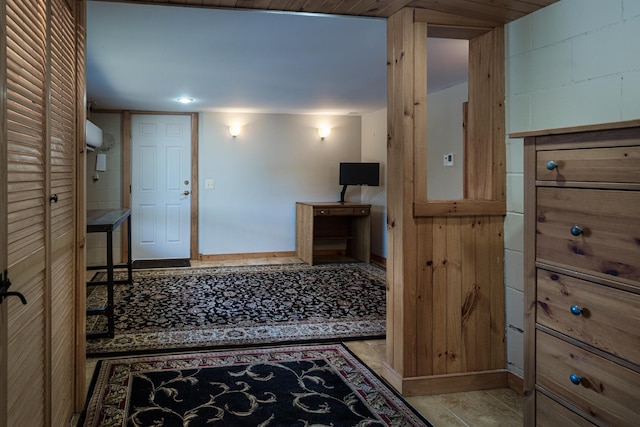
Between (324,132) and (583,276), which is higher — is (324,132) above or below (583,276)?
above

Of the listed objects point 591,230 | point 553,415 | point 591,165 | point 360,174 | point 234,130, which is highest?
point 234,130

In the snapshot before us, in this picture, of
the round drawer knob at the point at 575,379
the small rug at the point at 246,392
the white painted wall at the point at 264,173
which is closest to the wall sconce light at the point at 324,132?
the white painted wall at the point at 264,173

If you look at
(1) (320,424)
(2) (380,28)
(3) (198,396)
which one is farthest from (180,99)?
(1) (320,424)

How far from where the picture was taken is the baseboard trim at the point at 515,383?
7.80 ft

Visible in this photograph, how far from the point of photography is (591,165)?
1.31 metres

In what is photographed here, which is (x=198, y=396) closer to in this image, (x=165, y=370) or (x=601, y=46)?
(x=165, y=370)

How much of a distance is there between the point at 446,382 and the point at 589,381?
1108mm

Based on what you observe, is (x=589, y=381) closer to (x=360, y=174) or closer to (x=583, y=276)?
(x=583, y=276)

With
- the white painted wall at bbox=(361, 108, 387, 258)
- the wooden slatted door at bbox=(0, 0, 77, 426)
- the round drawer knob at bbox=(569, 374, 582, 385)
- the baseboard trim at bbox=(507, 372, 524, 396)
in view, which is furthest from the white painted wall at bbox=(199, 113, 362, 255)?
the round drawer knob at bbox=(569, 374, 582, 385)

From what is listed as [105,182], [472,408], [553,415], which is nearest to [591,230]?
[553,415]

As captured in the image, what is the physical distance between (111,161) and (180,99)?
146cm

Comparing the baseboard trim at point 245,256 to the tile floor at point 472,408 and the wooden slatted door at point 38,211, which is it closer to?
the tile floor at point 472,408

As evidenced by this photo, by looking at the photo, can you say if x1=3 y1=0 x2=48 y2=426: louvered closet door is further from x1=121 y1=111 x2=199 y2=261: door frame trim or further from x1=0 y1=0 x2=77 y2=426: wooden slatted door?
x1=121 y1=111 x2=199 y2=261: door frame trim

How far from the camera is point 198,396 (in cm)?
230
